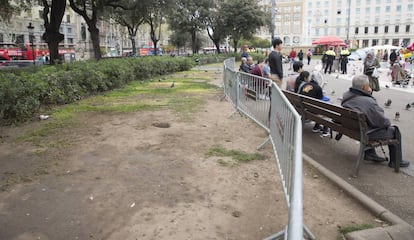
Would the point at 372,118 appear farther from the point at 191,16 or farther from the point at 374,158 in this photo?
the point at 191,16

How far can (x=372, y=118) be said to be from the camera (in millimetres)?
4957

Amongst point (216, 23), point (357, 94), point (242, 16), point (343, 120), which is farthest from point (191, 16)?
point (343, 120)

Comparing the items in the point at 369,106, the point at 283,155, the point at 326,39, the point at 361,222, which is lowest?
the point at 361,222

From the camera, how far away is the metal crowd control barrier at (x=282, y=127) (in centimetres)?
202

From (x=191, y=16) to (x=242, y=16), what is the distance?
18.5ft

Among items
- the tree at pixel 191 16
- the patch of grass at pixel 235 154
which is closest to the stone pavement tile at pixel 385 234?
the patch of grass at pixel 235 154

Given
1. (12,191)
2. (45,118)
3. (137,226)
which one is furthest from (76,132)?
(137,226)

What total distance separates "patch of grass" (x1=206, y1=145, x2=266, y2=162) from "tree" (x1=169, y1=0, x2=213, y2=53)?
34290mm

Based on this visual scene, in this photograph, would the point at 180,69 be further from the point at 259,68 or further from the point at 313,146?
the point at 313,146

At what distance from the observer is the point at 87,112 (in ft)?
30.4

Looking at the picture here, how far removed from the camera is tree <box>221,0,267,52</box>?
39.3 m

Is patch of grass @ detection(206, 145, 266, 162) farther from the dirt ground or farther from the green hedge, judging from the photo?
the green hedge

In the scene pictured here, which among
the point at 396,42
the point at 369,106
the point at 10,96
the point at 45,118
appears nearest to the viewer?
the point at 369,106

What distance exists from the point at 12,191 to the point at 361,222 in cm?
387
